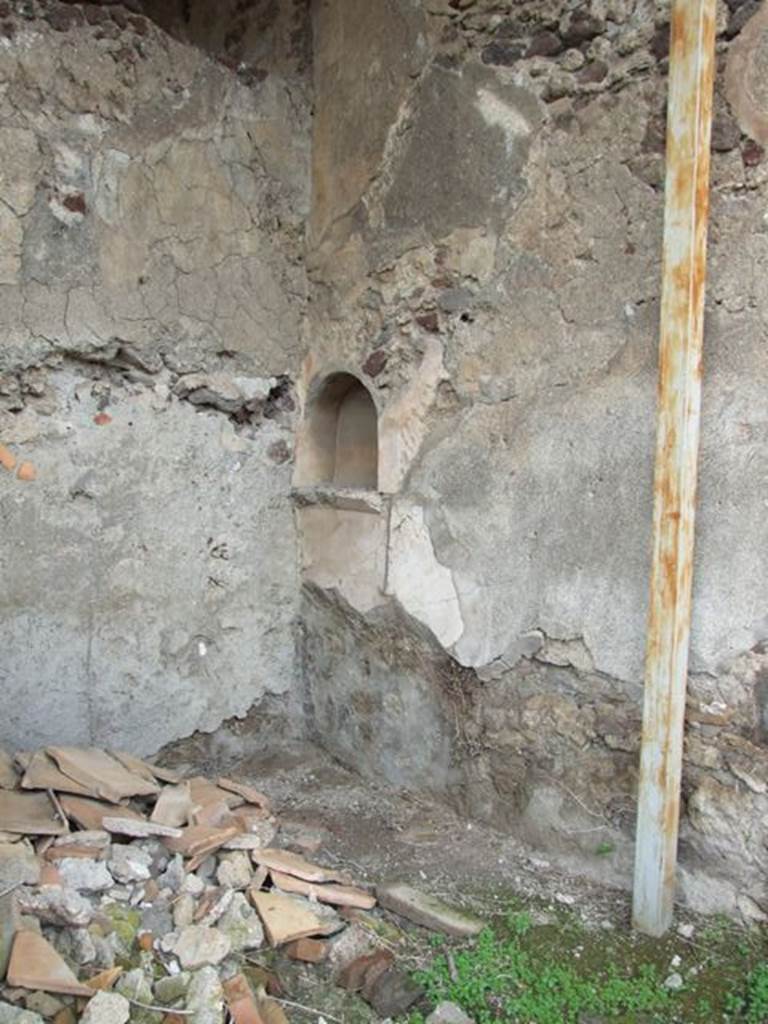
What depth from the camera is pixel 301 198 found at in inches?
148

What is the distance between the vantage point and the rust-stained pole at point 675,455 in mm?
2293

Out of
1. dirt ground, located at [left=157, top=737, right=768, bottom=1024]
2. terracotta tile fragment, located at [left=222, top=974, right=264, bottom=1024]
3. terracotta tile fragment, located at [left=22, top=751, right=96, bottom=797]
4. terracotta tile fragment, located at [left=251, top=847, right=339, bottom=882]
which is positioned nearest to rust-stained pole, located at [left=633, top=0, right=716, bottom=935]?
dirt ground, located at [left=157, top=737, right=768, bottom=1024]

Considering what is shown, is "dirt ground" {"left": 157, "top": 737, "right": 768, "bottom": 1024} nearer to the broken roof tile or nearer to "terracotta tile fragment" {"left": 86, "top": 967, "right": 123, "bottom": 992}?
"terracotta tile fragment" {"left": 86, "top": 967, "right": 123, "bottom": 992}

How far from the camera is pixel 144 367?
11.0ft

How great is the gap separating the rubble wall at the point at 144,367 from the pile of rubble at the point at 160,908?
1.89 ft

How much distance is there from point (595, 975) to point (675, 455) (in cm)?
141

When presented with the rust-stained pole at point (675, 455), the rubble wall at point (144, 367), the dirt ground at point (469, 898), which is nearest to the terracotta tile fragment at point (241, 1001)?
the dirt ground at point (469, 898)

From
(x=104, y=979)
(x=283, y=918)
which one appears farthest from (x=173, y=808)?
(x=104, y=979)

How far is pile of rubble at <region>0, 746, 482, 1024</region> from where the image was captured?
6.51ft

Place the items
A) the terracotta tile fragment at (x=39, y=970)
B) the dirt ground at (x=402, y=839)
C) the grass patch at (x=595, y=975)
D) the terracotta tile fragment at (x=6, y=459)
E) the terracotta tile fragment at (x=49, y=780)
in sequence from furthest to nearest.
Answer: the terracotta tile fragment at (x=6, y=459) < the dirt ground at (x=402, y=839) < the terracotta tile fragment at (x=49, y=780) < the grass patch at (x=595, y=975) < the terracotta tile fragment at (x=39, y=970)

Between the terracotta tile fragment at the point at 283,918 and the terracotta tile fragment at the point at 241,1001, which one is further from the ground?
the terracotta tile fragment at the point at 283,918

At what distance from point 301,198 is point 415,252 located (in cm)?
78

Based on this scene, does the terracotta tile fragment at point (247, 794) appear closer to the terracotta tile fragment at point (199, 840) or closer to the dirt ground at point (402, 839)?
the dirt ground at point (402, 839)

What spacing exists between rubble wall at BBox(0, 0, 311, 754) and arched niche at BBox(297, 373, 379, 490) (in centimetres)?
11
